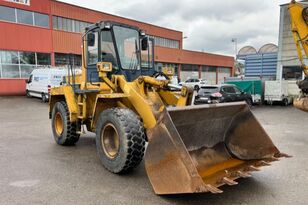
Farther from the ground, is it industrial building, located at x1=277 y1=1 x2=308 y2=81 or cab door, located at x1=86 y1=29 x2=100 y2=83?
industrial building, located at x1=277 y1=1 x2=308 y2=81

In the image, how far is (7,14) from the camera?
786 inches

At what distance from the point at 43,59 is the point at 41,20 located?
11.0 ft

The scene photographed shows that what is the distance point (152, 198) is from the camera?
3631 mm

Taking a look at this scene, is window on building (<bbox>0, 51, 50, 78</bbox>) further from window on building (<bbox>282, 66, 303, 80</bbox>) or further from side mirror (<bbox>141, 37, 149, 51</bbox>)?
window on building (<bbox>282, 66, 303, 80</bbox>)

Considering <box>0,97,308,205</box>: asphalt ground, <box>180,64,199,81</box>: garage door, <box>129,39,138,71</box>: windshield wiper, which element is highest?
<box>180,64,199,81</box>: garage door

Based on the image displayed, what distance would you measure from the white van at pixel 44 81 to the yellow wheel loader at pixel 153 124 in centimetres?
1098

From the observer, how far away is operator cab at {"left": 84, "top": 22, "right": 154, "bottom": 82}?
17.3 ft

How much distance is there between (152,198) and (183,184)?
2.27 ft

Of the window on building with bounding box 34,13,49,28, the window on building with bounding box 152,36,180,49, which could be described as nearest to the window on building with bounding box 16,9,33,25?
the window on building with bounding box 34,13,49,28

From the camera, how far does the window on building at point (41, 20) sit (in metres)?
21.6

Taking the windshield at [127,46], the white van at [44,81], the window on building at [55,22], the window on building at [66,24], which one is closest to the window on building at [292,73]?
the white van at [44,81]

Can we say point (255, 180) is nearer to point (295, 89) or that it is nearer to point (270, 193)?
point (270, 193)

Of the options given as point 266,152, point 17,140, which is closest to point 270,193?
point 266,152

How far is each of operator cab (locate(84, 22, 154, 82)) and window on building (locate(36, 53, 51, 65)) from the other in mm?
18446
